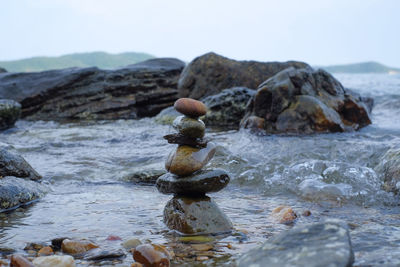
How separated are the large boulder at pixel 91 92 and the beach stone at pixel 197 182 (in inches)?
484

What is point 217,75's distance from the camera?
14688 mm

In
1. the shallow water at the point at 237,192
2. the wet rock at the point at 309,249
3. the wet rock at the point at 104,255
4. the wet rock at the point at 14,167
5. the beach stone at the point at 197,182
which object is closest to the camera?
the wet rock at the point at 309,249

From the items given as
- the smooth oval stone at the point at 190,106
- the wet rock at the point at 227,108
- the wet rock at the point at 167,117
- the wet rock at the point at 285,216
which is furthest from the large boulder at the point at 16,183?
the wet rock at the point at 167,117

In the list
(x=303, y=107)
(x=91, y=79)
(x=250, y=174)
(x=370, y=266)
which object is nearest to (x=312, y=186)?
(x=250, y=174)

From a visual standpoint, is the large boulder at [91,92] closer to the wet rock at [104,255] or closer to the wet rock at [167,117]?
the wet rock at [167,117]

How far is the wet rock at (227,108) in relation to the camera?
11.8m

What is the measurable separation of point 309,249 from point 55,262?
1436 millimetres

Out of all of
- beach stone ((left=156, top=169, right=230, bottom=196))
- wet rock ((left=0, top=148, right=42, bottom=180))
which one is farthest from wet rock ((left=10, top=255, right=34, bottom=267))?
wet rock ((left=0, top=148, right=42, bottom=180))

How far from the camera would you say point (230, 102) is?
477 inches

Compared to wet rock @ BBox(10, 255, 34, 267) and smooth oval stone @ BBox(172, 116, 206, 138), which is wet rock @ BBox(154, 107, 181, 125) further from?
wet rock @ BBox(10, 255, 34, 267)

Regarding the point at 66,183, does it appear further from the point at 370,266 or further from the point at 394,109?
the point at 394,109

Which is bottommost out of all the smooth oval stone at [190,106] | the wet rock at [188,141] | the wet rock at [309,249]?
the wet rock at [309,249]

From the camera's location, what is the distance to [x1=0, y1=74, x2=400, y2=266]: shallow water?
3396 mm

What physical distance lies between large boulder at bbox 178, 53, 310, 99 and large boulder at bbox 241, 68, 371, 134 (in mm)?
3946
